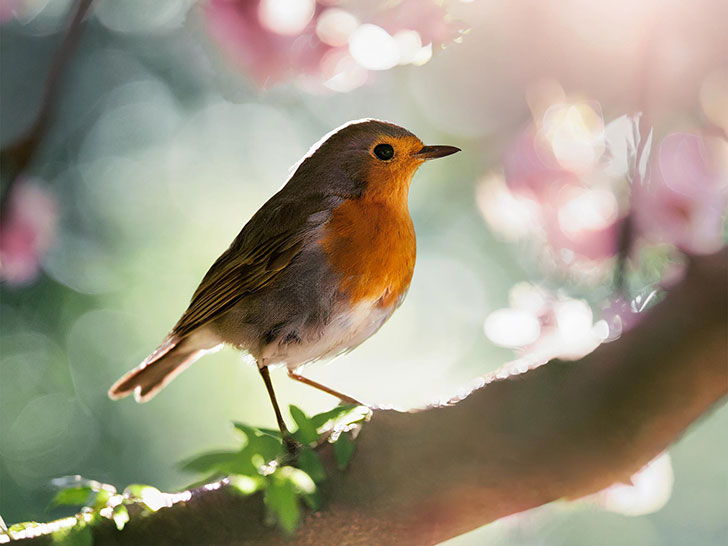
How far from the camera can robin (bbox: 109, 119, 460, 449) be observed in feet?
4.53

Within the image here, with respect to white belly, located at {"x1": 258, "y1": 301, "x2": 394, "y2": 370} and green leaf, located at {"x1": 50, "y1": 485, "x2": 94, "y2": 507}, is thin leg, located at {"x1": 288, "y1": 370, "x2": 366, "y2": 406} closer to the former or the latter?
white belly, located at {"x1": 258, "y1": 301, "x2": 394, "y2": 370}

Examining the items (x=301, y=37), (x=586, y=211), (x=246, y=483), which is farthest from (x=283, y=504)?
(x=301, y=37)

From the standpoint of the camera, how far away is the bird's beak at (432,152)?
4.60ft

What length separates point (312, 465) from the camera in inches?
46.1

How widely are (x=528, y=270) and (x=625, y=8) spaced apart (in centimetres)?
60

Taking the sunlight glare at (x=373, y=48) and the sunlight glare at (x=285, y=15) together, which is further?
the sunlight glare at (x=285, y=15)

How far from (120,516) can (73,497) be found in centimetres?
9

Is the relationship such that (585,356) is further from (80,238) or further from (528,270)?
(80,238)

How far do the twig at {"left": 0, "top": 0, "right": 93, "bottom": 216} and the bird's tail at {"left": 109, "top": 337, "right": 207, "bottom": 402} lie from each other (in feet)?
1.58

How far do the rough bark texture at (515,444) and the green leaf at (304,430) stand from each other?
51 mm

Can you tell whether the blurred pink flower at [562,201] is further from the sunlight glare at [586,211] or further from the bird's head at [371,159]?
the bird's head at [371,159]

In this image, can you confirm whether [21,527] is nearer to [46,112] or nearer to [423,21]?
[46,112]

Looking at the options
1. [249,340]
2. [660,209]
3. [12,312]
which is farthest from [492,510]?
[12,312]

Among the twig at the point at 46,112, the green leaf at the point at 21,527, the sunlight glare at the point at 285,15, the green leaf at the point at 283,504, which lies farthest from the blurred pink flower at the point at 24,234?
the green leaf at the point at 283,504
